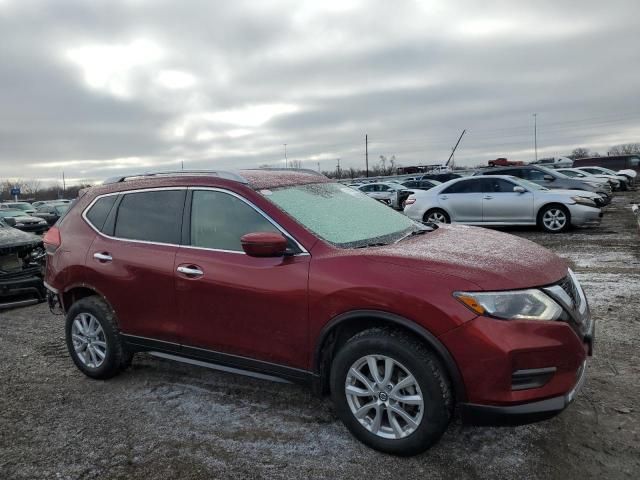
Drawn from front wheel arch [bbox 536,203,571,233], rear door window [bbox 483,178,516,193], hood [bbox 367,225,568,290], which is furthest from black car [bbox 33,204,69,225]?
hood [bbox 367,225,568,290]

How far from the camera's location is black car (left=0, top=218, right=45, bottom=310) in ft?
22.9

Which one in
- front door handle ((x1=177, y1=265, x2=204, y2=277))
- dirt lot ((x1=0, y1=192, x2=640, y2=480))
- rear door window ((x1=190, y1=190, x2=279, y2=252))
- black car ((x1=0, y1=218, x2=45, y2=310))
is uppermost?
rear door window ((x1=190, y1=190, x2=279, y2=252))

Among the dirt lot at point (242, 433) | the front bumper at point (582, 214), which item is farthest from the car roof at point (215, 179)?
the front bumper at point (582, 214)

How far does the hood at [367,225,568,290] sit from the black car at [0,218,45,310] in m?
5.82

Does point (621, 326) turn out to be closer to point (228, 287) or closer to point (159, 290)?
point (228, 287)

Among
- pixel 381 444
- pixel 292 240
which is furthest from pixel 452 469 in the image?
pixel 292 240

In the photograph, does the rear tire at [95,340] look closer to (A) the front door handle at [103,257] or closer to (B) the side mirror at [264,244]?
(A) the front door handle at [103,257]

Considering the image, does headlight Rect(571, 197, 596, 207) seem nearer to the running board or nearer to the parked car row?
the running board

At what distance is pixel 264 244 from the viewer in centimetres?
322

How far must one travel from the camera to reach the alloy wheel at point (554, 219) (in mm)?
12422

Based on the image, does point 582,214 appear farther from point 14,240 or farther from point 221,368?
point 14,240

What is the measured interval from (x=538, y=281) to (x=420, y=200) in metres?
11.1

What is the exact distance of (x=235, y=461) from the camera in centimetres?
312

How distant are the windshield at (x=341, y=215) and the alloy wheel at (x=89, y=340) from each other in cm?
200
